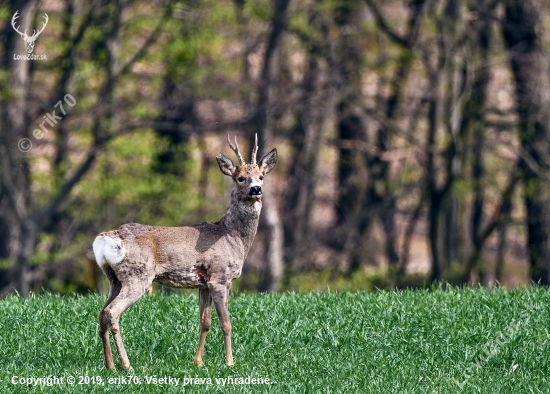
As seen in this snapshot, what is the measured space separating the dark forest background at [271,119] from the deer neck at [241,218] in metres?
12.1

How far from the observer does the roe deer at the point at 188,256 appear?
842 centimetres

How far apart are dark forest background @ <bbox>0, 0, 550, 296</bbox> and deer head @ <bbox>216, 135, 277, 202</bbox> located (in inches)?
481

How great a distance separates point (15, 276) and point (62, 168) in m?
2.85

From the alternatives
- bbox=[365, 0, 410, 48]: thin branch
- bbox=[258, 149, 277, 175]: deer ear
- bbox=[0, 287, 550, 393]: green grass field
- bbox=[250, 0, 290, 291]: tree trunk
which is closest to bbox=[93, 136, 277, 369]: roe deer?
bbox=[258, 149, 277, 175]: deer ear

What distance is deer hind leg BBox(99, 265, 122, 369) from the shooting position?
8.45 meters

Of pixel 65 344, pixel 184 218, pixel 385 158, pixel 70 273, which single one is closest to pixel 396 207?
pixel 385 158

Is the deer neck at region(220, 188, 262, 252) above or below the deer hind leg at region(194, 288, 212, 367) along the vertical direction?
Result: above

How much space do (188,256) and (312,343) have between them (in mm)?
1874

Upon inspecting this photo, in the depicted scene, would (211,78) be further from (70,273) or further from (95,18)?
(70,273)

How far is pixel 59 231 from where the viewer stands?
2384 centimetres

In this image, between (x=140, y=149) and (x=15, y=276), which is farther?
(x=140, y=149)

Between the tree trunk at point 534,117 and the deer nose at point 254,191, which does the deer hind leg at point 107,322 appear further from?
the tree trunk at point 534,117

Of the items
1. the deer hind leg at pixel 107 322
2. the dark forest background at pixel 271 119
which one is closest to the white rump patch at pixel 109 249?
the deer hind leg at pixel 107 322

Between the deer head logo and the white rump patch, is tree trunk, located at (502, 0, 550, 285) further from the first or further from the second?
the white rump patch
